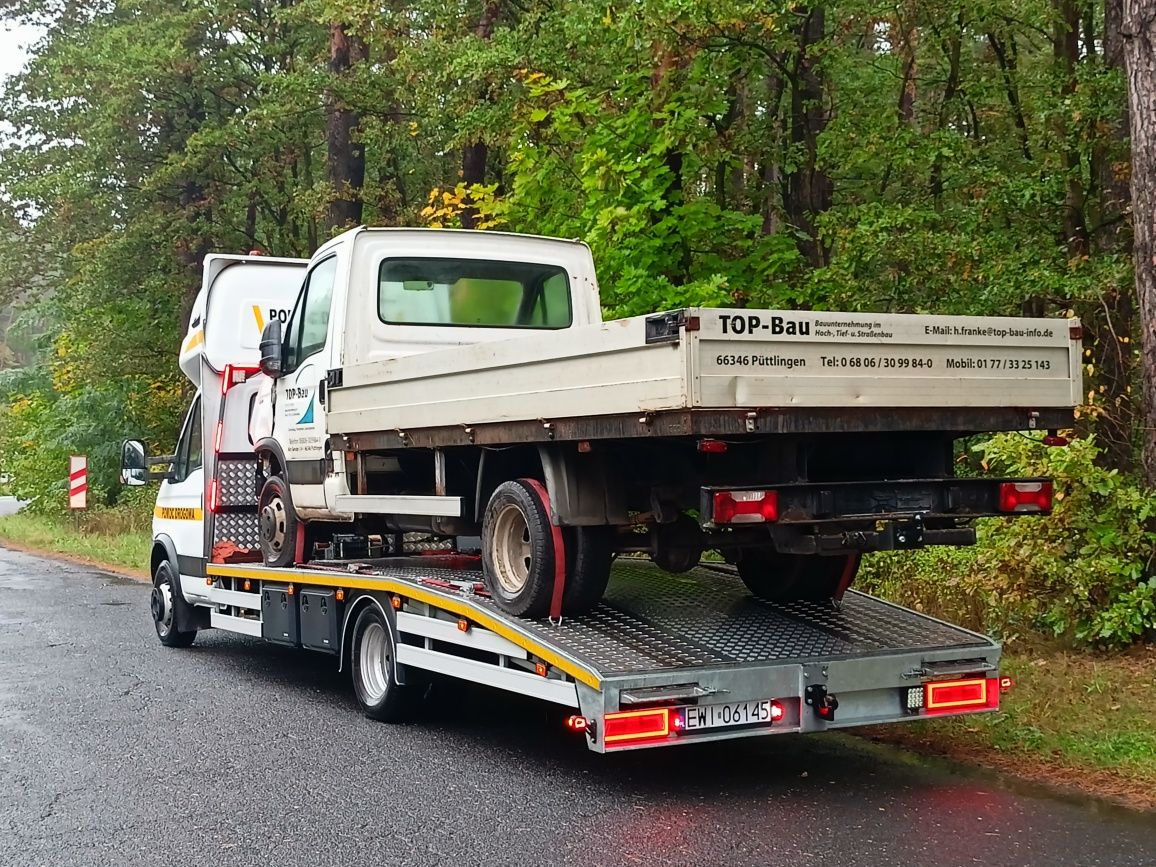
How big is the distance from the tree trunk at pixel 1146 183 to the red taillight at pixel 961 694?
303 centimetres

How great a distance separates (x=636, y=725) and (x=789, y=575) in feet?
7.29

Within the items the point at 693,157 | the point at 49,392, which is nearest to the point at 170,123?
the point at 49,392

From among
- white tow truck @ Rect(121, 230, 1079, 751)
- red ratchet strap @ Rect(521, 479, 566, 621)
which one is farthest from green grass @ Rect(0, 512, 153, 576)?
red ratchet strap @ Rect(521, 479, 566, 621)

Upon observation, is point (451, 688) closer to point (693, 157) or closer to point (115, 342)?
point (693, 157)

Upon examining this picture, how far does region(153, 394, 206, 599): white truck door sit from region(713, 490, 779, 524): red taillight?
21.5 ft

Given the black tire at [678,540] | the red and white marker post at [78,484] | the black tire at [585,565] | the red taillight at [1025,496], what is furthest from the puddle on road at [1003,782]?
the red and white marker post at [78,484]

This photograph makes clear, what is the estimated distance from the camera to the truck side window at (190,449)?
11.6 metres

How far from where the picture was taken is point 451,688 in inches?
329

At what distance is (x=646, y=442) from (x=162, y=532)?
7.23 meters

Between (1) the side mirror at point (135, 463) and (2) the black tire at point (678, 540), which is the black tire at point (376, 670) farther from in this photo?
(1) the side mirror at point (135, 463)

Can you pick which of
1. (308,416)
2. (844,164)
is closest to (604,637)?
(308,416)

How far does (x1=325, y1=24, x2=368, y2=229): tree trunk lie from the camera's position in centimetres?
2347

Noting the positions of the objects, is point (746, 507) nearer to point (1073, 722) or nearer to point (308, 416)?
point (1073, 722)

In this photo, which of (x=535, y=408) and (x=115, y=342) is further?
(x=115, y=342)
